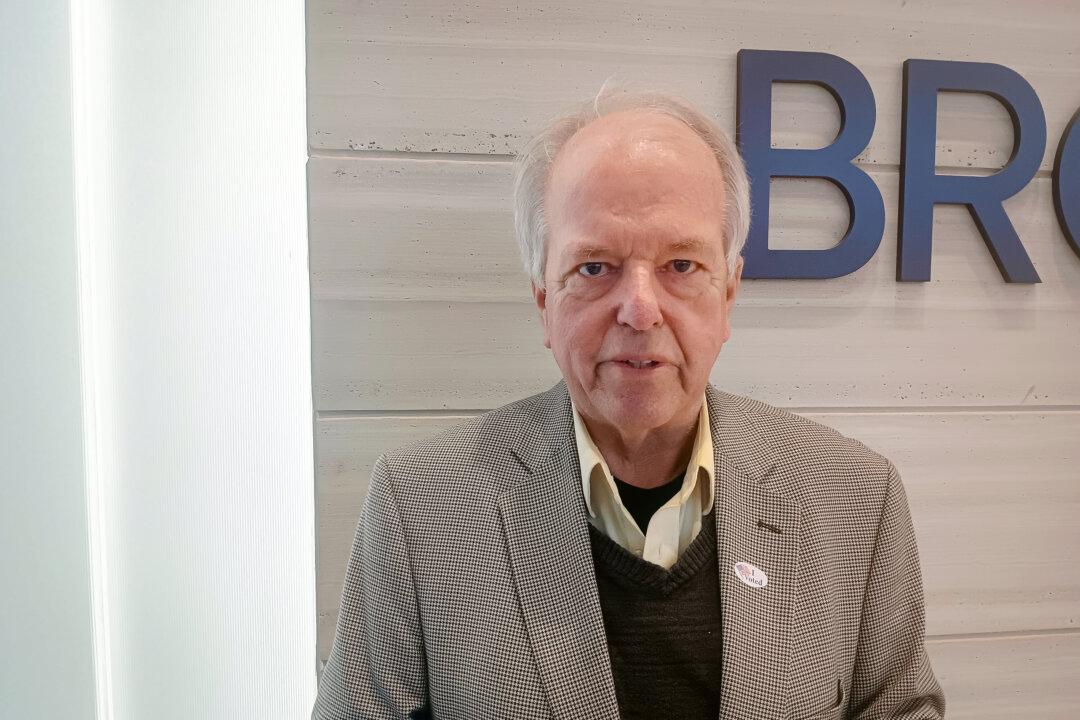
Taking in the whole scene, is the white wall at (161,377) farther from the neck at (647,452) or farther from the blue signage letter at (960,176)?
the blue signage letter at (960,176)

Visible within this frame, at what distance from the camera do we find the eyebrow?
122 centimetres

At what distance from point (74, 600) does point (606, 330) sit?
1.24 meters

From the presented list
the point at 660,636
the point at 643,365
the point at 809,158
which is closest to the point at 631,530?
the point at 660,636

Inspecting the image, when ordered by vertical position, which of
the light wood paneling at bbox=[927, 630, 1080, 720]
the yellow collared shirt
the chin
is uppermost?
the chin

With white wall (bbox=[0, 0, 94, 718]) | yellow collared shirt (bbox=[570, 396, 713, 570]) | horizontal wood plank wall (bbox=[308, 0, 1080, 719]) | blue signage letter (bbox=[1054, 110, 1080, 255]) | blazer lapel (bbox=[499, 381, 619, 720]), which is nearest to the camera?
blazer lapel (bbox=[499, 381, 619, 720])

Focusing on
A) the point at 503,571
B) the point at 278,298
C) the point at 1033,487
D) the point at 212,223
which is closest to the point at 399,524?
the point at 503,571

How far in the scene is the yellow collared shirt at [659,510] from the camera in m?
1.29

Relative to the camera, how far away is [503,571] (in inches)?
49.4

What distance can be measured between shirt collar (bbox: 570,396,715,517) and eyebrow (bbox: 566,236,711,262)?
262mm

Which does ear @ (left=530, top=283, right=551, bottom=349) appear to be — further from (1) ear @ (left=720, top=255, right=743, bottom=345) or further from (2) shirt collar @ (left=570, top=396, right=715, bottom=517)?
(1) ear @ (left=720, top=255, right=743, bottom=345)

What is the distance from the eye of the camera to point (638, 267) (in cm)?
122

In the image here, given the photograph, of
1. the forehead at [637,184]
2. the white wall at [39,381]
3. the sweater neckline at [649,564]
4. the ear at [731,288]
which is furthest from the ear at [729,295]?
the white wall at [39,381]

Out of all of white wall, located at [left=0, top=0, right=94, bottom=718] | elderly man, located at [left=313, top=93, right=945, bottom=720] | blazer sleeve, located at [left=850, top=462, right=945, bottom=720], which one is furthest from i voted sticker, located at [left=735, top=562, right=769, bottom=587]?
white wall, located at [left=0, top=0, right=94, bottom=718]

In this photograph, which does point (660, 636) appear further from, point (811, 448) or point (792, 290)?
point (792, 290)
